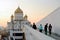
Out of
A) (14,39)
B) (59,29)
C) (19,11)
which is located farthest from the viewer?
(19,11)

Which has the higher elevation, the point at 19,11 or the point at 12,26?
the point at 19,11

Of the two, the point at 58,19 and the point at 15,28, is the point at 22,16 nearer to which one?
the point at 15,28

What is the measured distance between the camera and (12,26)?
157ft

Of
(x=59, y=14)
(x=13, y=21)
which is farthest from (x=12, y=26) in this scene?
(x=59, y=14)

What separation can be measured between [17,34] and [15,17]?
32.5 feet

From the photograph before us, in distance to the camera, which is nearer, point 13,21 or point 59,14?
point 59,14

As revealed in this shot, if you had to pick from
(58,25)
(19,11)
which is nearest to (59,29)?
(58,25)

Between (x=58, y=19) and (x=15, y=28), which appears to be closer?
(x=58, y=19)

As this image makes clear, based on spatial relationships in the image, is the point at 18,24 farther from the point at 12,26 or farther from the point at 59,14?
the point at 59,14

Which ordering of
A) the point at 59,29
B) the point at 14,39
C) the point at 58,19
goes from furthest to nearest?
the point at 14,39 → the point at 58,19 → the point at 59,29

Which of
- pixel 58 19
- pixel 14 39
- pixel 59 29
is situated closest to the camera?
pixel 59 29

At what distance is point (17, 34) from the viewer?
122 ft

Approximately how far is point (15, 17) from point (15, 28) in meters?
2.18

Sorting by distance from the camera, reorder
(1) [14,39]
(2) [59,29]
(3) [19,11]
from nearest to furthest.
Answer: (2) [59,29] → (1) [14,39] → (3) [19,11]
